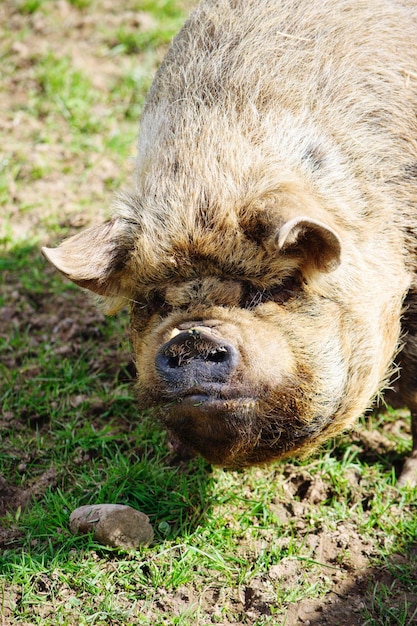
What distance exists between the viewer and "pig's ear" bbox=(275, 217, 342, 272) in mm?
3457

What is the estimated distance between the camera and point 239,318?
12.4 feet

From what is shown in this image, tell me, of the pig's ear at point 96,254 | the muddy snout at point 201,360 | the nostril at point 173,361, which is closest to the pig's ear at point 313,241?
the muddy snout at point 201,360

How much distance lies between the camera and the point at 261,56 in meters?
4.52

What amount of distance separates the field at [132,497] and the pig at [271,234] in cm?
67

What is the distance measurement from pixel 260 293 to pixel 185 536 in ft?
5.06

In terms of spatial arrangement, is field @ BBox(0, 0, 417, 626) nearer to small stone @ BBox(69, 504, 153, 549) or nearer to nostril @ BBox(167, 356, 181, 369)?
small stone @ BBox(69, 504, 153, 549)

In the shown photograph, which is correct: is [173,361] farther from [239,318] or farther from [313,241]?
[313,241]

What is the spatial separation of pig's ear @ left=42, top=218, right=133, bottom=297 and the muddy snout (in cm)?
72

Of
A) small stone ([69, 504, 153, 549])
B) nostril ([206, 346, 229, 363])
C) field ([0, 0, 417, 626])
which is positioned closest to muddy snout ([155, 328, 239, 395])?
nostril ([206, 346, 229, 363])

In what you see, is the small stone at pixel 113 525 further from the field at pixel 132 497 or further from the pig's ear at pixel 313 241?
the pig's ear at pixel 313 241

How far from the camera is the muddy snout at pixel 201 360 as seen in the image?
360 cm

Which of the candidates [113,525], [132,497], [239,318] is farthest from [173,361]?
[132,497]

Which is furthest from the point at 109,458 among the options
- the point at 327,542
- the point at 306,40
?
the point at 306,40

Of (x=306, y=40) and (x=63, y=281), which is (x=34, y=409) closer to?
(x=63, y=281)
